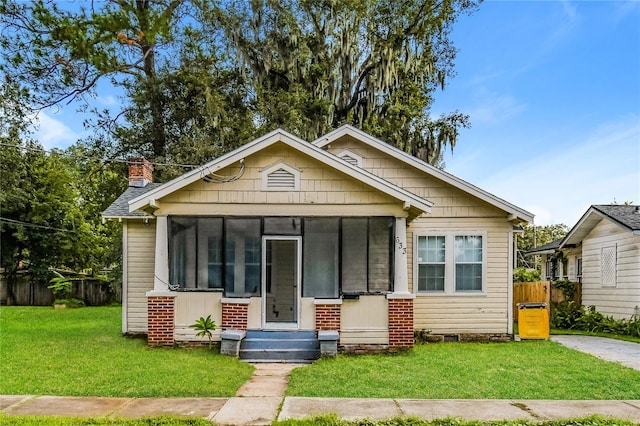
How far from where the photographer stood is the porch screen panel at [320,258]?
32.2ft

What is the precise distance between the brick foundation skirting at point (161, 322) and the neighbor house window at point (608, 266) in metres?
11.9

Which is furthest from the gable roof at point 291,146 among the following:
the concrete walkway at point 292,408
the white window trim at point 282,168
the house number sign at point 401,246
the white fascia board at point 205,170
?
the concrete walkway at point 292,408

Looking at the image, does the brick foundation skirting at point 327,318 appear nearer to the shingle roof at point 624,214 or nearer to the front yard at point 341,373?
the front yard at point 341,373

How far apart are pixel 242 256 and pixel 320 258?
60.6 inches

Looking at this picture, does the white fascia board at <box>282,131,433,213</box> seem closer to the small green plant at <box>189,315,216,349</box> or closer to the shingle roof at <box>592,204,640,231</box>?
the small green plant at <box>189,315,216,349</box>

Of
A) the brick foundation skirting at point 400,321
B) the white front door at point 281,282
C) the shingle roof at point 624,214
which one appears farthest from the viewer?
the shingle roof at point 624,214

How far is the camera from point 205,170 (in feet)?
31.8

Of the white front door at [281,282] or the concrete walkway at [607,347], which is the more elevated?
the white front door at [281,282]

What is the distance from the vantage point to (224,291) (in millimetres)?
9820

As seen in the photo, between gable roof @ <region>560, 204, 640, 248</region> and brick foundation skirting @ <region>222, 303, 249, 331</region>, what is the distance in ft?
32.9

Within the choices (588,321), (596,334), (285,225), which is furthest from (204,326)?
(588,321)

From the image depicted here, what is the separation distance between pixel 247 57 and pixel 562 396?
17.1 m

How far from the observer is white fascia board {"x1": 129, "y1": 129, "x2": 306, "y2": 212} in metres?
9.58

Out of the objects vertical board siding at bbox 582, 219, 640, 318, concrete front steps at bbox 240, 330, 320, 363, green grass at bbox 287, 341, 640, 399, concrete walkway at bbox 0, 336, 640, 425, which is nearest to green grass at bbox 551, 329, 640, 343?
vertical board siding at bbox 582, 219, 640, 318
